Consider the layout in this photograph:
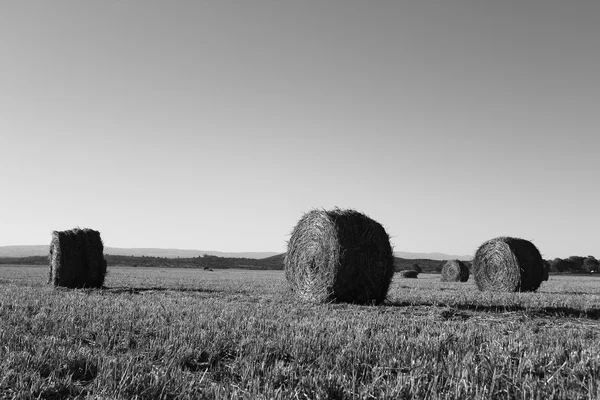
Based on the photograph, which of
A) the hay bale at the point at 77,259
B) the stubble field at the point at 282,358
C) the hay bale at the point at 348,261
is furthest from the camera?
the hay bale at the point at 77,259

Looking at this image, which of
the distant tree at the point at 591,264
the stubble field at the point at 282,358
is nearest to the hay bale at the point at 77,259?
the stubble field at the point at 282,358

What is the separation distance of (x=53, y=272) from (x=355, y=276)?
10457mm

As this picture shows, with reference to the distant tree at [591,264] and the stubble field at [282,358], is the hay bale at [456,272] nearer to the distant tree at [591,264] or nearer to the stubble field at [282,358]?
the stubble field at [282,358]

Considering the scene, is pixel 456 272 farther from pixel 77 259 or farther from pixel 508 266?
pixel 77 259

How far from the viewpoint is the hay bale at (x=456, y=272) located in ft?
98.0

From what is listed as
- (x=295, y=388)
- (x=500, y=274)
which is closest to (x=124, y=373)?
(x=295, y=388)

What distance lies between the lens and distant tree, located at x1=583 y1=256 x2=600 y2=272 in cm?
5738

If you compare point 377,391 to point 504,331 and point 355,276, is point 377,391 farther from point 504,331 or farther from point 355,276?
point 355,276

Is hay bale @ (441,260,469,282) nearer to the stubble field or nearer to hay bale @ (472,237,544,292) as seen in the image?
hay bale @ (472,237,544,292)

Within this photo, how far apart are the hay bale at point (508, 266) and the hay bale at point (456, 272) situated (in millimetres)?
9224

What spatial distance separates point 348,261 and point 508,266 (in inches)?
415

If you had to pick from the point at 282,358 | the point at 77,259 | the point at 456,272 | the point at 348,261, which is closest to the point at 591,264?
the point at 456,272

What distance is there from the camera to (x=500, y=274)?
1980 cm

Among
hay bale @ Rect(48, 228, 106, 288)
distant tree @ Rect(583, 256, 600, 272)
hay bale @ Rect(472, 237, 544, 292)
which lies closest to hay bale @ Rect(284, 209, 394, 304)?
hay bale @ Rect(48, 228, 106, 288)
